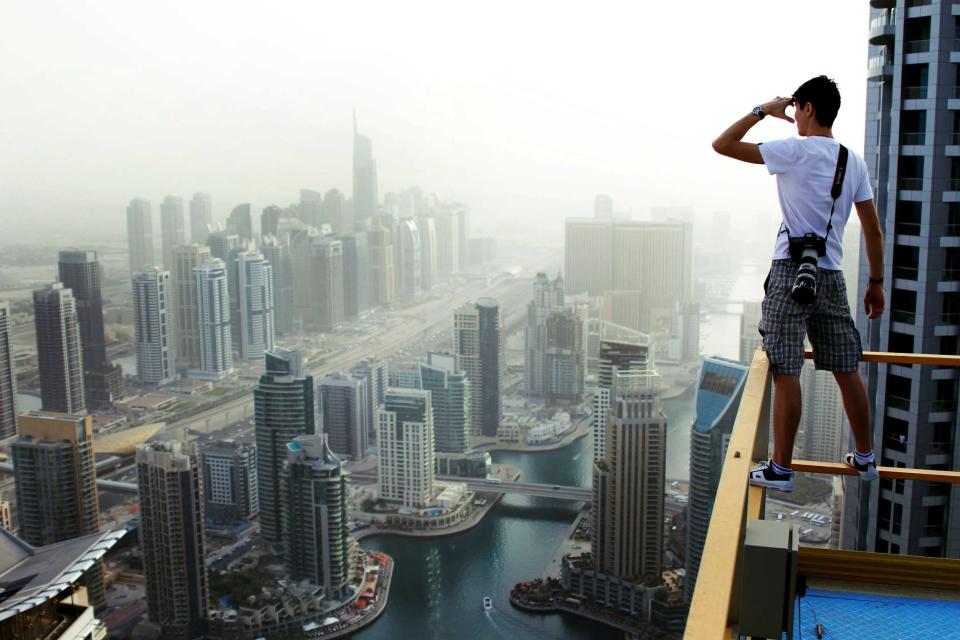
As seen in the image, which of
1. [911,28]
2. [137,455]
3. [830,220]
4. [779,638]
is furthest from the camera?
[137,455]

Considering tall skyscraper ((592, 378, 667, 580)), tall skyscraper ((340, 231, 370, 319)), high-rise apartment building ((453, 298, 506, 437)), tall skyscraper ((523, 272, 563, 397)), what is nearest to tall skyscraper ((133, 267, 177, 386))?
tall skyscraper ((340, 231, 370, 319))

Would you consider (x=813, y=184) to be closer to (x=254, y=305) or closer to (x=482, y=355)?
(x=482, y=355)

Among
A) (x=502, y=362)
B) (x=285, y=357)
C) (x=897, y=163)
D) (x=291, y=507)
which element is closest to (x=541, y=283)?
(x=502, y=362)

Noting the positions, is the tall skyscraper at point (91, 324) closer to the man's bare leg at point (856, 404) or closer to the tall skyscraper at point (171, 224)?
the tall skyscraper at point (171, 224)

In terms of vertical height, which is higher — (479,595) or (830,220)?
(830,220)

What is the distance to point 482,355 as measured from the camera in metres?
9.55

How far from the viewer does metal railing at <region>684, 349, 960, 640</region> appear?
383 millimetres

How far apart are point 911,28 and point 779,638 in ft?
7.96

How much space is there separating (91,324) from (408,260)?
12.8ft

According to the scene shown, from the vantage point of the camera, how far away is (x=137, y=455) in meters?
6.27

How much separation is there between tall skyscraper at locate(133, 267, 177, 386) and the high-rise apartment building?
2.99m

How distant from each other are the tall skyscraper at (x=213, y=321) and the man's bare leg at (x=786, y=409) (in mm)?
9190

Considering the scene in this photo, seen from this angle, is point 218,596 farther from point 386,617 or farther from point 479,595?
point 479,595

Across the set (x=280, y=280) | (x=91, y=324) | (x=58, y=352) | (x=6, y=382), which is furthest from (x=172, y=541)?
(x=280, y=280)
